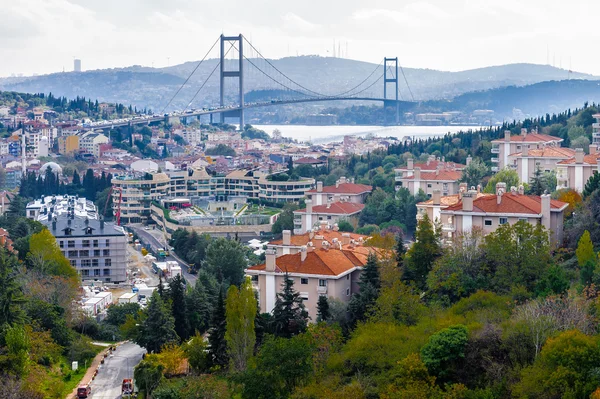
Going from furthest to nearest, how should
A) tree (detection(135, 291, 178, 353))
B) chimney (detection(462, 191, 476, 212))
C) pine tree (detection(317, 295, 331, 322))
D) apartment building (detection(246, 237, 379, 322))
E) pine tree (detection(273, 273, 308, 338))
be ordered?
chimney (detection(462, 191, 476, 212)) < apartment building (detection(246, 237, 379, 322)) < tree (detection(135, 291, 178, 353)) < pine tree (detection(317, 295, 331, 322)) < pine tree (detection(273, 273, 308, 338))

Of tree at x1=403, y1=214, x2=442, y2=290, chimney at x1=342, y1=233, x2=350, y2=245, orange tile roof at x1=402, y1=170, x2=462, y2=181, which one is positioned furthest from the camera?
orange tile roof at x1=402, y1=170, x2=462, y2=181

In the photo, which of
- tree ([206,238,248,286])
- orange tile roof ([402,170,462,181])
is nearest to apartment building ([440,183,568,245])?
tree ([206,238,248,286])

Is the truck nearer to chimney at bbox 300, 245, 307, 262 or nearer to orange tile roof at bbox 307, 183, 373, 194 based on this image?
Result: chimney at bbox 300, 245, 307, 262

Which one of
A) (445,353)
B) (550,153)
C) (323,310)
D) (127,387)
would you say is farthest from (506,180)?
(445,353)

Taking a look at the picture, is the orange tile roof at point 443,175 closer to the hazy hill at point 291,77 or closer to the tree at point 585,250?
Answer: the tree at point 585,250

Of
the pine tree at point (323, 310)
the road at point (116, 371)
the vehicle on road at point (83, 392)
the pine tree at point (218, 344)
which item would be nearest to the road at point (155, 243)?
the road at point (116, 371)

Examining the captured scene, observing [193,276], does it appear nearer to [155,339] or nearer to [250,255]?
[250,255]
